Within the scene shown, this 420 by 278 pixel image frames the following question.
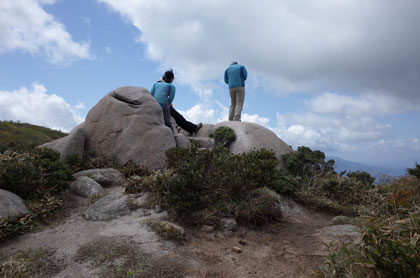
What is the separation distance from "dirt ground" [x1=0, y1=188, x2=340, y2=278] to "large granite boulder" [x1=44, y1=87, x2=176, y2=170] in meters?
4.08

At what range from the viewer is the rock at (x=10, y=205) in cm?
497

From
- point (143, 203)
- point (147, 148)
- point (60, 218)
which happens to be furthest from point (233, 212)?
point (147, 148)

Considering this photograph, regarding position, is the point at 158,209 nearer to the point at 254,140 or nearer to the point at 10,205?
the point at 10,205

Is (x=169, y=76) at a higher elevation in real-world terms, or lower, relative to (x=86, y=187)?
higher

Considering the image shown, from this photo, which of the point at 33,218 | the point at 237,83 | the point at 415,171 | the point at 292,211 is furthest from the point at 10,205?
the point at 237,83

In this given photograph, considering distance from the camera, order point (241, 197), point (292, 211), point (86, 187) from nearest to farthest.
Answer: point (241, 197)
point (86, 187)
point (292, 211)

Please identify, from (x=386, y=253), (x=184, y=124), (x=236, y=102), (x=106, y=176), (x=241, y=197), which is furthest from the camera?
(x=184, y=124)

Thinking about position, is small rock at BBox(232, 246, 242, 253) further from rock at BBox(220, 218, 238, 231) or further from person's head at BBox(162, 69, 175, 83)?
person's head at BBox(162, 69, 175, 83)

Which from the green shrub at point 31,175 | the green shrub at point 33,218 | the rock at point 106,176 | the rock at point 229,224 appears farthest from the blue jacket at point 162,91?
the rock at point 229,224

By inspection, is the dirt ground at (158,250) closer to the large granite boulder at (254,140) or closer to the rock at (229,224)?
the rock at (229,224)

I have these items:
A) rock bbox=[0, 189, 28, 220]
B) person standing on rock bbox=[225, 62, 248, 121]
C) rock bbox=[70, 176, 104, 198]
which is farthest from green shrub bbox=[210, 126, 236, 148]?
rock bbox=[0, 189, 28, 220]

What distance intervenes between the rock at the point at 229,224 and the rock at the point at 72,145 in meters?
6.41

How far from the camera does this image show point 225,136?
12453mm

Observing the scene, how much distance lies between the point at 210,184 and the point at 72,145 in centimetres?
620
